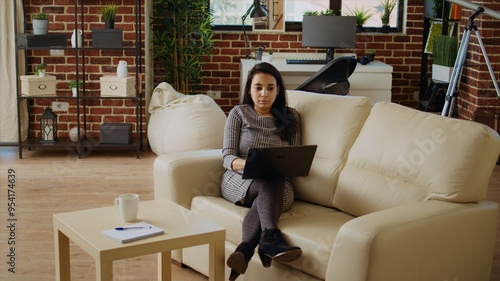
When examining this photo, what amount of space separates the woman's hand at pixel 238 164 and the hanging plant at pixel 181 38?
10.5 feet

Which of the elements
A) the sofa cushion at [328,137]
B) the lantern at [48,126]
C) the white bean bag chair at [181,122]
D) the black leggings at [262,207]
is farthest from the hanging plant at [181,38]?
the black leggings at [262,207]

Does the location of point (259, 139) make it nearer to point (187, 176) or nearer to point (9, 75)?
point (187, 176)

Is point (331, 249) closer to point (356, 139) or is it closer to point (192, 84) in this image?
point (356, 139)

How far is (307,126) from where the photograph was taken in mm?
3869

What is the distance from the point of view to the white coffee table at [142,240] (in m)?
2.84

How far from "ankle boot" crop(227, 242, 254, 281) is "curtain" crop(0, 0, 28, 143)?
3.75 meters

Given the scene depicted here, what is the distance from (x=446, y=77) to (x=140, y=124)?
2.66 meters

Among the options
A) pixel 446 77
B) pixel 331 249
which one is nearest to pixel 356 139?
pixel 331 249

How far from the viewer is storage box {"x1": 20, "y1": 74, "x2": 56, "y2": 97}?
622 centimetres

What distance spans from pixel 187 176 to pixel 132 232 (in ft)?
2.96

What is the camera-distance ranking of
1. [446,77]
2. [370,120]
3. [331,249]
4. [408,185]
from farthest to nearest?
1. [446,77]
2. [370,120]
3. [408,185]
4. [331,249]

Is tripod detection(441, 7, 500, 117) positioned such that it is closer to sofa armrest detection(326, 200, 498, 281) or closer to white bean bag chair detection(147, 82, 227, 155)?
white bean bag chair detection(147, 82, 227, 155)

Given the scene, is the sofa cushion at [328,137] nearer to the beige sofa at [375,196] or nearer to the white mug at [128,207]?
the beige sofa at [375,196]

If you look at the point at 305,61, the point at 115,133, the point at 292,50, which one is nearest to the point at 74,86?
the point at 115,133
